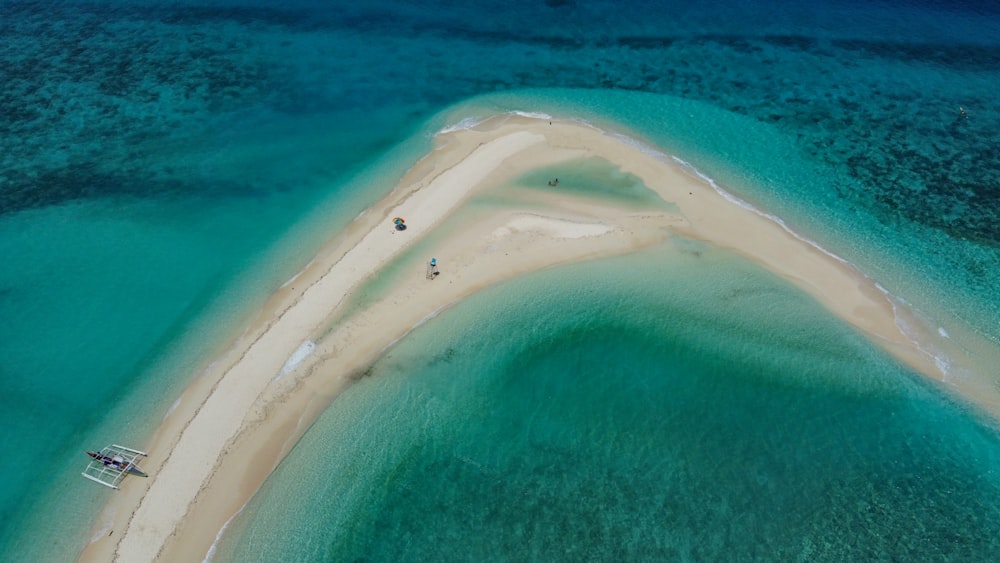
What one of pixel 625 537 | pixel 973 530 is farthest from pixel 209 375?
pixel 973 530

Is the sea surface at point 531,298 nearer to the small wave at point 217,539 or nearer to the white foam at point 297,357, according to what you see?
the small wave at point 217,539

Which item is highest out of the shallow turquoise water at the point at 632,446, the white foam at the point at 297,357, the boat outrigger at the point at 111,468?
the white foam at the point at 297,357

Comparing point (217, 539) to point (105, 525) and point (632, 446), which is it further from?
point (632, 446)

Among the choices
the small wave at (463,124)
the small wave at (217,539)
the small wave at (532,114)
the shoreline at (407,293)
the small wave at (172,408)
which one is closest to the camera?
the small wave at (217,539)

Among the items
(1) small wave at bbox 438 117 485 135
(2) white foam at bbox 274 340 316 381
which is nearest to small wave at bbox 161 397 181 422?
(2) white foam at bbox 274 340 316 381

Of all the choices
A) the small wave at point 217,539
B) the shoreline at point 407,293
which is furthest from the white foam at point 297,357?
the small wave at point 217,539

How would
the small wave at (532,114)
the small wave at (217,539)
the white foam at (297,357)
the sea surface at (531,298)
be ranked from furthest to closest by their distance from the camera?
the small wave at (532,114)
the white foam at (297,357)
the sea surface at (531,298)
the small wave at (217,539)
